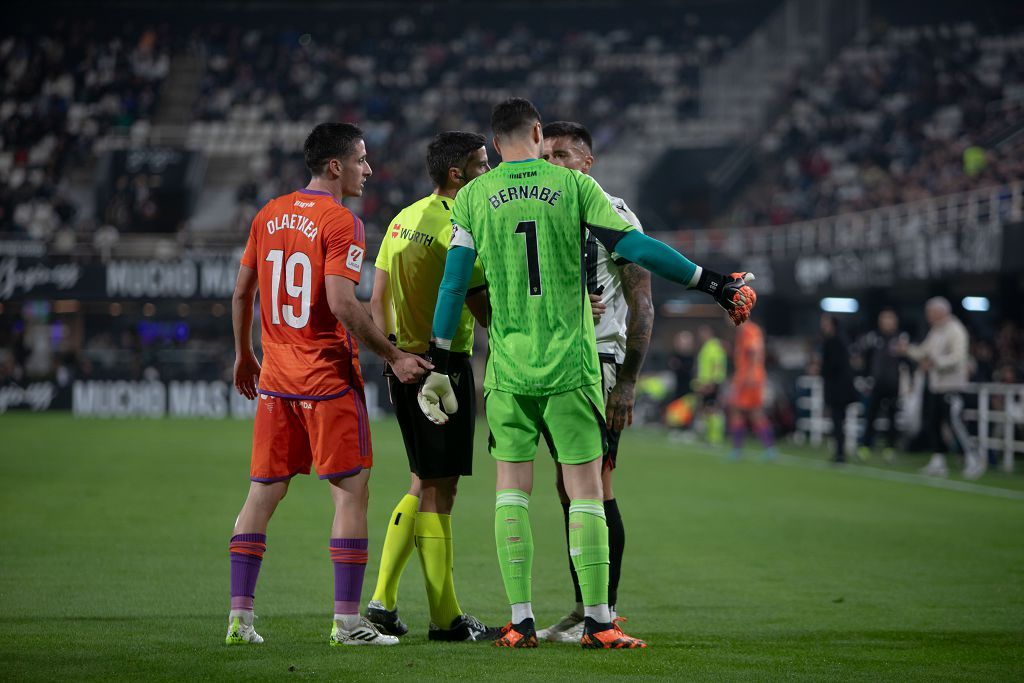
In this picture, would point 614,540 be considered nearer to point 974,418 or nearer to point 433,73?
point 974,418

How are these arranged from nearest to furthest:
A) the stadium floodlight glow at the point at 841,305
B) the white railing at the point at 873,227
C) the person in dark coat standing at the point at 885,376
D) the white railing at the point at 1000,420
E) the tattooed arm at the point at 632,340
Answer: the tattooed arm at the point at 632,340 < the white railing at the point at 1000,420 < the person in dark coat standing at the point at 885,376 < the white railing at the point at 873,227 < the stadium floodlight glow at the point at 841,305

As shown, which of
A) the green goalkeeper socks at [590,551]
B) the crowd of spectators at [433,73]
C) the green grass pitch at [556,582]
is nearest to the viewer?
the green grass pitch at [556,582]

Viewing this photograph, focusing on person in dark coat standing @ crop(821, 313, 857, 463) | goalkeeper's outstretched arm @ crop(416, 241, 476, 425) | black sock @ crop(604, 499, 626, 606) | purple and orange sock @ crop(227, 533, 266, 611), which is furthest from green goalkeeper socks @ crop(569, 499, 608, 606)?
person in dark coat standing @ crop(821, 313, 857, 463)

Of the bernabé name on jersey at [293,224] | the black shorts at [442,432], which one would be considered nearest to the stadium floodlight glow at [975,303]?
the black shorts at [442,432]

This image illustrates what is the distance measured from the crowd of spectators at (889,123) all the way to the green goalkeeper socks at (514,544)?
24157 millimetres

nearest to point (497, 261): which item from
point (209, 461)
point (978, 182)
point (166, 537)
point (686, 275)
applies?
point (686, 275)

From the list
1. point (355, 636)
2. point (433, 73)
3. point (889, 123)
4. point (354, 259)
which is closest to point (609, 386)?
point (354, 259)

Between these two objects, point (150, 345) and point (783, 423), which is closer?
point (783, 423)

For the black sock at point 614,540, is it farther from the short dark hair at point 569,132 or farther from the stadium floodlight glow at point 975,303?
the stadium floodlight glow at point 975,303

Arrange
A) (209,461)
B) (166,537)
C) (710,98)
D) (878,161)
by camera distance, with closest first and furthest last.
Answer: (166,537), (209,461), (878,161), (710,98)

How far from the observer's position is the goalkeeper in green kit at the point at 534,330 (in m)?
4.91

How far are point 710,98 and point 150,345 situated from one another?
19.8 meters

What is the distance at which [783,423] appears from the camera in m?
24.0

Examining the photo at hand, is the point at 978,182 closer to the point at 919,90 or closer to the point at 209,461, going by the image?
the point at 919,90
